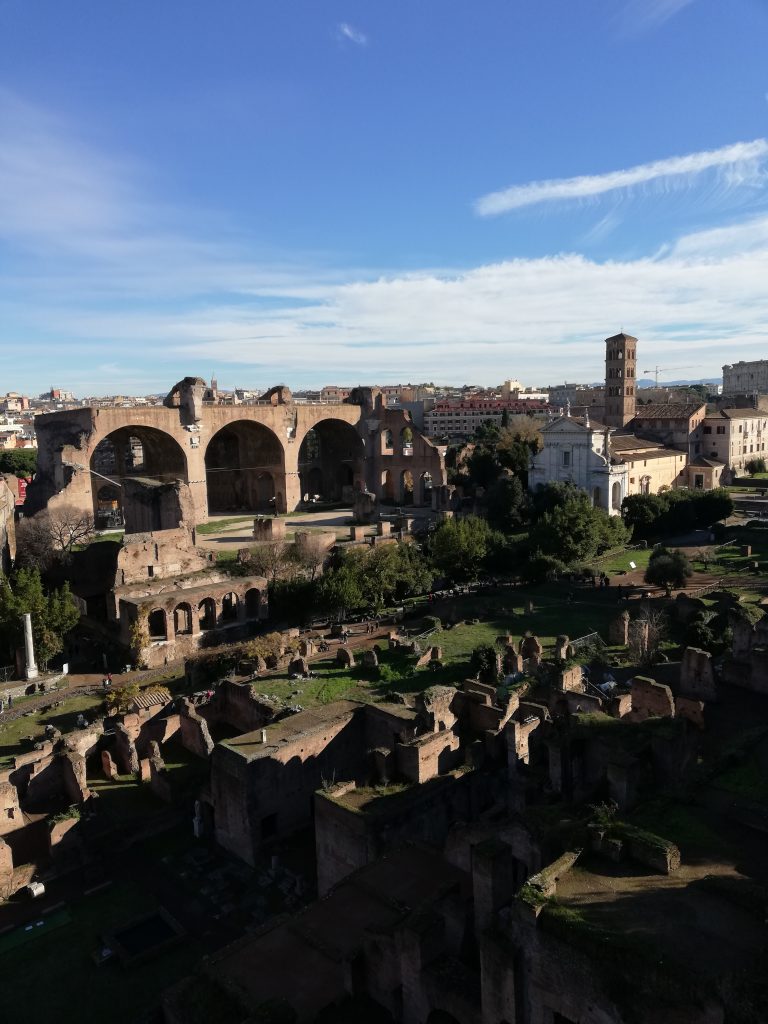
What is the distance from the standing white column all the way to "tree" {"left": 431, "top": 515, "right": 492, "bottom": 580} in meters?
16.5

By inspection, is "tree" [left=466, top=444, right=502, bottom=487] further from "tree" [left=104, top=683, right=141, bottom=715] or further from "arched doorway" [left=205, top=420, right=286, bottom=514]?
"tree" [left=104, top=683, right=141, bottom=715]

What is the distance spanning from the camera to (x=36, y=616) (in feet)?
86.3

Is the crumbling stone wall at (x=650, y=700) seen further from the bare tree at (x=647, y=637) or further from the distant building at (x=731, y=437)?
the distant building at (x=731, y=437)

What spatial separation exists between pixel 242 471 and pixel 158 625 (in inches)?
985

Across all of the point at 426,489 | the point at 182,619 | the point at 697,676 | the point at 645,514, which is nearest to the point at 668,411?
the point at 645,514

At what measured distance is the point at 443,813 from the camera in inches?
564

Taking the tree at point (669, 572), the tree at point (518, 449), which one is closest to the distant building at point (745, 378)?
the tree at point (518, 449)

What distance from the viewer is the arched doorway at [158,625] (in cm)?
2870

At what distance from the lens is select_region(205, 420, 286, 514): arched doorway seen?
51.7 m

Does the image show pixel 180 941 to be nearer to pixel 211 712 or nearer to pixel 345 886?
pixel 345 886

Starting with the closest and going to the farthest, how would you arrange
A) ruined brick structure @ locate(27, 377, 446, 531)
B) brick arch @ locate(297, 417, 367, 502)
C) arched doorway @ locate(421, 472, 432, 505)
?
1. ruined brick structure @ locate(27, 377, 446, 531)
2. arched doorway @ locate(421, 472, 432, 505)
3. brick arch @ locate(297, 417, 367, 502)

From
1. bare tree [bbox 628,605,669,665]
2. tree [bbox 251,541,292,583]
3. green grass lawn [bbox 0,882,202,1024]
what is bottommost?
green grass lawn [bbox 0,882,202,1024]

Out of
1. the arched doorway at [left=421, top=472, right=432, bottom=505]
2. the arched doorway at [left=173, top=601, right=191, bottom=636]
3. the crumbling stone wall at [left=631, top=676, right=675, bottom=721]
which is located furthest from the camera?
the arched doorway at [left=421, top=472, right=432, bottom=505]

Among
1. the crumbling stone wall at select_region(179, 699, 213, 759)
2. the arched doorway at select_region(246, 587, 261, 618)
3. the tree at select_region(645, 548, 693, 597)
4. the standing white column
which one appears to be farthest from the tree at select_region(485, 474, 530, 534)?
the crumbling stone wall at select_region(179, 699, 213, 759)
